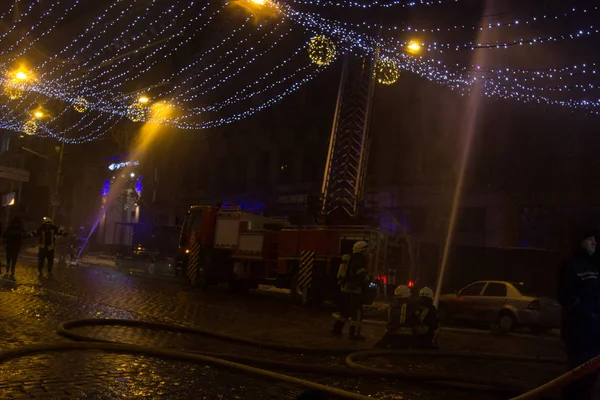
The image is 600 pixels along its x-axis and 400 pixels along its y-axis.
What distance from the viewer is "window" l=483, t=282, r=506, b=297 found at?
1204 cm

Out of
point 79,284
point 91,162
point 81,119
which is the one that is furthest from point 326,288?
point 91,162

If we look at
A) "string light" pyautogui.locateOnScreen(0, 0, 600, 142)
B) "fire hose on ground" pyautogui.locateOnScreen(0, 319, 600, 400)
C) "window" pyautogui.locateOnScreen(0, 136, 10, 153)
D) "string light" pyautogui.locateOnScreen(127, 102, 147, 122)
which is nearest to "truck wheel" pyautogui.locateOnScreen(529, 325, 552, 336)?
"fire hose on ground" pyautogui.locateOnScreen(0, 319, 600, 400)

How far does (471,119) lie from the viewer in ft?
67.8

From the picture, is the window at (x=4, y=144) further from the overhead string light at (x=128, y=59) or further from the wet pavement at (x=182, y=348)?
the wet pavement at (x=182, y=348)

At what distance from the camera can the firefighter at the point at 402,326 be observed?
730 centimetres

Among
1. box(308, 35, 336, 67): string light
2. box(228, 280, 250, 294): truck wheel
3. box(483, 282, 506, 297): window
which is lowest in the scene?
box(228, 280, 250, 294): truck wheel

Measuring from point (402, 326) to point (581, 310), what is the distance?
3439 millimetres

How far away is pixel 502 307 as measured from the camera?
1180cm

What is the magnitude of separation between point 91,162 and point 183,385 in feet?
134

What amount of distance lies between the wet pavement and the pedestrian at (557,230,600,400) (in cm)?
102

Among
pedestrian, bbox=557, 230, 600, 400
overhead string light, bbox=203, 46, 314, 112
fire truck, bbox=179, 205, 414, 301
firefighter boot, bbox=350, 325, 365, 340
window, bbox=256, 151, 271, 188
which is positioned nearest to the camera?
pedestrian, bbox=557, 230, 600, 400

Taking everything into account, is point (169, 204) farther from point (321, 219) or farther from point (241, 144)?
point (321, 219)

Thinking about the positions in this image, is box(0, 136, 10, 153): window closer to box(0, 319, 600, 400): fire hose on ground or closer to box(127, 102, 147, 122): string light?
box(127, 102, 147, 122): string light

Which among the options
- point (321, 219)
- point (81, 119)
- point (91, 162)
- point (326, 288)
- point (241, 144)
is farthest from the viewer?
point (91, 162)
